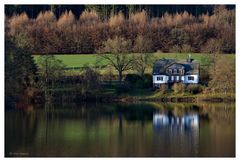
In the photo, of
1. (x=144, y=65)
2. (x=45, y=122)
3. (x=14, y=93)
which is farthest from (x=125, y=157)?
(x=144, y=65)

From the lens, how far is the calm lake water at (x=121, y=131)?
21.7 meters

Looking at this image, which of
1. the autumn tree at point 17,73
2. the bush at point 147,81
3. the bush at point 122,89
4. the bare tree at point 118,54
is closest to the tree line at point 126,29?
the bare tree at point 118,54

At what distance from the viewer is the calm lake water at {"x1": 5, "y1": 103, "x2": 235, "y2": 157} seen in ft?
71.2

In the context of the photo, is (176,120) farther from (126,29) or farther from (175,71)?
(126,29)

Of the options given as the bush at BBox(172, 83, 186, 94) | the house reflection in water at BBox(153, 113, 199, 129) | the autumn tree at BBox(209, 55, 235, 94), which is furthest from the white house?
the house reflection in water at BBox(153, 113, 199, 129)

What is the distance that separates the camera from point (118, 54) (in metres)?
48.1

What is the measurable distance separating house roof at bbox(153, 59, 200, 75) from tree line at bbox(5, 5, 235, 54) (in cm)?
239

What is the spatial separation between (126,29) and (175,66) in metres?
6.92

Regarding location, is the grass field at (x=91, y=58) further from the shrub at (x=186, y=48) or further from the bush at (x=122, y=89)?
the bush at (x=122, y=89)

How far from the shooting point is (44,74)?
4244cm

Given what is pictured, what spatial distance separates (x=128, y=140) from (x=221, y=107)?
1474cm

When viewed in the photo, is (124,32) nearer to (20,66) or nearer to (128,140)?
(20,66)

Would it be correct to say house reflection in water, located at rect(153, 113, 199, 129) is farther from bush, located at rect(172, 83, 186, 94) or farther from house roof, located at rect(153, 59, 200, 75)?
house roof, located at rect(153, 59, 200, 75)

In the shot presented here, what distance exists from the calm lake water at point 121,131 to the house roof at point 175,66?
387 inches
